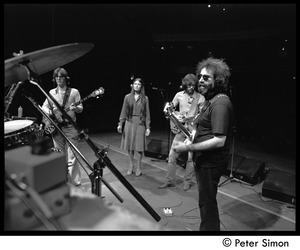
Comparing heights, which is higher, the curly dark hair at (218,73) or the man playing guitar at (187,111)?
→ the curly dark hair at (218,73)

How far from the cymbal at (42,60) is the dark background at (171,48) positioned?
4.76 metres

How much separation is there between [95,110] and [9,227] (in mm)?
8975

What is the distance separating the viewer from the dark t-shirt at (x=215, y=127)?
2418 mm

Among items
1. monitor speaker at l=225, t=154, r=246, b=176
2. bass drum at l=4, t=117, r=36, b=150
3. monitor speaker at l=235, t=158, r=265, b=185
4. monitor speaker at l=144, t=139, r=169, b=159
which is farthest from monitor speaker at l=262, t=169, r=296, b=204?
bass drum at l=4, t=117, r=36, b=150

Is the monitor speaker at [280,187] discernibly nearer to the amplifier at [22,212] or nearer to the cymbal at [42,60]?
the cymbal at [42,60]

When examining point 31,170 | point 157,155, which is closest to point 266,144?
point 157,155

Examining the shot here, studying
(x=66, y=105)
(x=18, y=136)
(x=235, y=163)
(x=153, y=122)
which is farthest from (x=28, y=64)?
(x=153, y=122)

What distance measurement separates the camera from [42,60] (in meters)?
1.87

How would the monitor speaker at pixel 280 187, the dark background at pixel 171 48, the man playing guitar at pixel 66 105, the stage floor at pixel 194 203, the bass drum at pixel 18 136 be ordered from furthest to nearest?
the dark background at pixel 171 48
the man playing guitar at pixel 66 105
the monitor speaker at pixel 280 187
the stage floor at pixel 194 203
the bass drum at pixel 18 136

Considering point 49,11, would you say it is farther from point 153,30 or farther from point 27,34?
point 153,30

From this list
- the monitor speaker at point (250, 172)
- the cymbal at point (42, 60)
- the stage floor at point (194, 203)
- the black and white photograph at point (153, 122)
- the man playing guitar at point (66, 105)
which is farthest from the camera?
Answer: the monitor speaker at point (250, 172)

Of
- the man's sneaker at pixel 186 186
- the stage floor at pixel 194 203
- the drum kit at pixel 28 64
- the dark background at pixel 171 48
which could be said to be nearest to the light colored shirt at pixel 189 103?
the man's sneaker at pixel 186 186

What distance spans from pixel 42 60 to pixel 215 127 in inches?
60.2

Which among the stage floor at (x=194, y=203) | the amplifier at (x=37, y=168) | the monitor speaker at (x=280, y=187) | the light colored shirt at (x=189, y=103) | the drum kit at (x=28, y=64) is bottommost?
the stage floor at (x=194, y=203)
